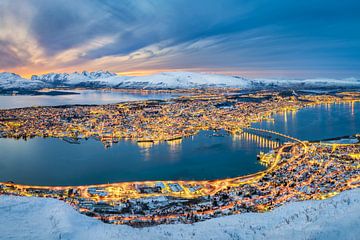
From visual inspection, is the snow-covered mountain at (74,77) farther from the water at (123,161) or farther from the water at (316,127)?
the water at (123,161)

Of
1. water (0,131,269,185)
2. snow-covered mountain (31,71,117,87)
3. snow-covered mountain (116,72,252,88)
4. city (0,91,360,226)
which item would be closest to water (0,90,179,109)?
water (0,131,269,185)

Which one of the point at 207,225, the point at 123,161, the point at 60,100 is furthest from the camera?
the point at 60,100

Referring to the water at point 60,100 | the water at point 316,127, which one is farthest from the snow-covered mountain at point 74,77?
the water at point 316,127

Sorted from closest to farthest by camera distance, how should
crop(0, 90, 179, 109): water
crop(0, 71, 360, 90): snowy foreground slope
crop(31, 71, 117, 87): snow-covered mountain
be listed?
1. crop(0, 90, 179, 109): water
2. crop(0, 71, 360, 90): snowy foreground slope
3. crop(31, 71, 117, 87): snow-covered mountain

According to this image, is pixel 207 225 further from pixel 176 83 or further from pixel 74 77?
pixel 74 77

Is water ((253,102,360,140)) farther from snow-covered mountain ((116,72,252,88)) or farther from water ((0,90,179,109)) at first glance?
snow-covered mountain ((116,72,252,88))

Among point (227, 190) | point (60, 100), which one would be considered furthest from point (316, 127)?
point (60, 100)
